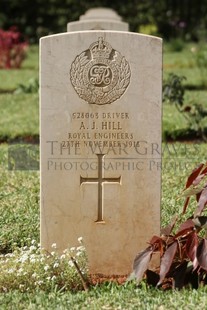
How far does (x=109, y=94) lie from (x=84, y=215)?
745 millimetres

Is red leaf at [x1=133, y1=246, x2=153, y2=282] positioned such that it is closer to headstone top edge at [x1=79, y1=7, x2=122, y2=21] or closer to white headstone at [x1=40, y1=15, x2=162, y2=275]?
white headstone at [x1=40, y1=15, x2=162, y2=275]

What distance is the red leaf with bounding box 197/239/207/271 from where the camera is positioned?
407 cm

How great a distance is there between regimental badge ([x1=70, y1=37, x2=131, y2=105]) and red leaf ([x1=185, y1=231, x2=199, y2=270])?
96cm

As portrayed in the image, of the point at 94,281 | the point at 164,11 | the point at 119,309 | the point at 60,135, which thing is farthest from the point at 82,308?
the point at 164,11

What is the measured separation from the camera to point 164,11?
22297 mm

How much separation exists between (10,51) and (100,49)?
11.9m

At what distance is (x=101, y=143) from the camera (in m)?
4.60

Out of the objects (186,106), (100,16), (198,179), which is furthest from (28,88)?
(198,179)

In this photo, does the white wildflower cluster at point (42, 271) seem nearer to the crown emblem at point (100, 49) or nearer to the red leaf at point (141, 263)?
the red leaf at point (141, 263)

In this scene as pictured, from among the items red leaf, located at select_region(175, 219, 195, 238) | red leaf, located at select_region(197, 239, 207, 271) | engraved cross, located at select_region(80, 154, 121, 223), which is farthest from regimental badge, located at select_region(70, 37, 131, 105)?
red leaf, located at select_region(197, 239, 207, 271)

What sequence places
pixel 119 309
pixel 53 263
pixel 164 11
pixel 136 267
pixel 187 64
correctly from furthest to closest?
1. pixel 164 11
2. pixel 187 64
3. pixel 53 263
4. pixel 136 267
5. pixel 119 309

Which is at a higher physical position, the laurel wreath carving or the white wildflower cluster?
the laurel wreath carving

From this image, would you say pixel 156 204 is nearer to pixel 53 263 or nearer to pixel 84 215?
pixel 84 215

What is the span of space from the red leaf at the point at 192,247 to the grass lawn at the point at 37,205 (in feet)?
0.51
